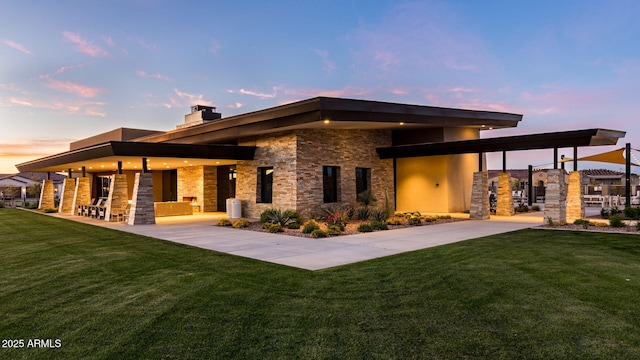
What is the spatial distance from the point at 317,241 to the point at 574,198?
12.9 m

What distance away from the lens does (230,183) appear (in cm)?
2505

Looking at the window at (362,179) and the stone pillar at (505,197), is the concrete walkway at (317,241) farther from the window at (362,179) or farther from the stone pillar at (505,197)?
the window at (362,179)

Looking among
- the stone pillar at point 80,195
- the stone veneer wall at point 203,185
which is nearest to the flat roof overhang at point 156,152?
the stone pillar at point 80,195

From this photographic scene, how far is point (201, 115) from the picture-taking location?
30.1 meters

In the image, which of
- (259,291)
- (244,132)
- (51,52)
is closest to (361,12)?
(244,132)

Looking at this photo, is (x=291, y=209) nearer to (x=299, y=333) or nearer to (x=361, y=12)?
(x=361, y=12)

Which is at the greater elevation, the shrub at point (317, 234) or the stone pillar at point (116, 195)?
the stone pillar at point (116, 195)

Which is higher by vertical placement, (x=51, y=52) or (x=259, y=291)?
(x=51, y=52)

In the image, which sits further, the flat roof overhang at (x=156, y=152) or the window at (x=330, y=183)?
the window at (x=330, y=183)

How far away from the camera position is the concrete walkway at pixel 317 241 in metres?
9.66

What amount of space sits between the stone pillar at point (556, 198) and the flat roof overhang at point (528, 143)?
1257 millimetres

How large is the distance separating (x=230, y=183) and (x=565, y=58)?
2004cm

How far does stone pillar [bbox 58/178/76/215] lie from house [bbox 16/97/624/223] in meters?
2.07

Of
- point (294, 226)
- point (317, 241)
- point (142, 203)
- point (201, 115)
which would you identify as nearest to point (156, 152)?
point (142, 203)
